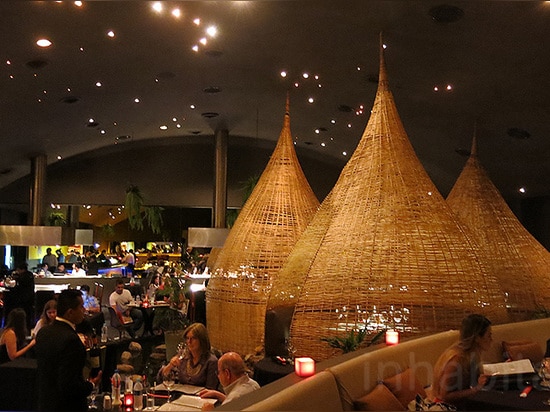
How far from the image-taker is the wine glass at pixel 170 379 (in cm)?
425

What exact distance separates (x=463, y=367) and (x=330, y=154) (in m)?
11.7

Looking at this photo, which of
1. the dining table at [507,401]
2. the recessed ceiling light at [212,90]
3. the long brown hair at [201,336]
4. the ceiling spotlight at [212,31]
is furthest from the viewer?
the recessed ceiling light at [212,90]

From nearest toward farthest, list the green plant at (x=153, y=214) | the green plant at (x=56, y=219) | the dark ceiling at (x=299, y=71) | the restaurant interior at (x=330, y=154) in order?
the restaurant interior at (x=330, y=154) → the dark ceiling at (x=299, y=71) → the green plant at (x=153, y=214) → the green plant at (x=56, y=219)

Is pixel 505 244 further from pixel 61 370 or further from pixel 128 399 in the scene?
pixel 61 370

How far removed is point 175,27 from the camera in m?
8.09

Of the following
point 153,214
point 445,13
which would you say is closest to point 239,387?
point 445,13

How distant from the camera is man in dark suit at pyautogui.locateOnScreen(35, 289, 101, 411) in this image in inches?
134

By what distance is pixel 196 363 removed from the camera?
4.67 metres

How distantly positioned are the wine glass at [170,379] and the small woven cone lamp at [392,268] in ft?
4.56

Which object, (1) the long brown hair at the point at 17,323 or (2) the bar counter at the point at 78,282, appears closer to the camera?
(1) the long brown hair at the point at 17,323

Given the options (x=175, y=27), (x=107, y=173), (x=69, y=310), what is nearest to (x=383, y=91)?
(x=175, y=27)

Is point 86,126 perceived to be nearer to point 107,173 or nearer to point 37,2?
point 107,173

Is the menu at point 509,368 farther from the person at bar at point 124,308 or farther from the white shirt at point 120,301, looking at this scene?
the white shirt at point 120,301

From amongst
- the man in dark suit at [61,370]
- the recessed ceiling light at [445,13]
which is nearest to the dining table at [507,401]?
the man in dark suit at [61,370]
